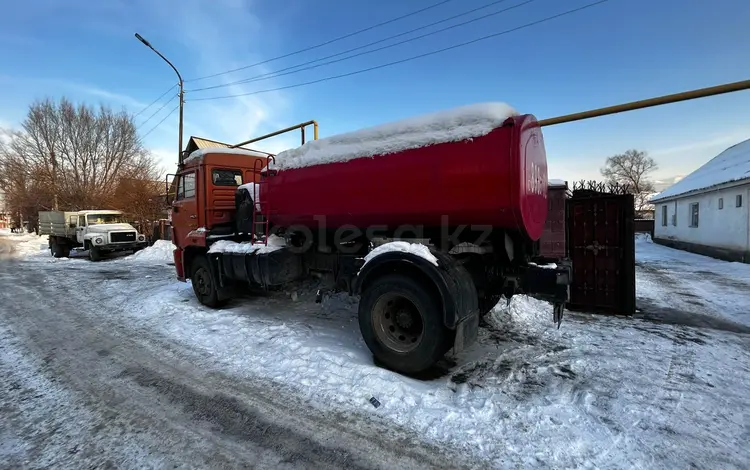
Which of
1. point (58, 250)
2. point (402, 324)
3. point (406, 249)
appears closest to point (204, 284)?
point (402, 324)

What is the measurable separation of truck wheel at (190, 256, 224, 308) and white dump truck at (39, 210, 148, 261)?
12939mm

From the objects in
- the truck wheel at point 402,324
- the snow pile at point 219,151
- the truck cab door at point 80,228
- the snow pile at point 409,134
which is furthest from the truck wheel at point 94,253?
the truck wheel at point 402,324

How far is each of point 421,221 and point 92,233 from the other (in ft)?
62.2

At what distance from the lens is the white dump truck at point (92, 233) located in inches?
672

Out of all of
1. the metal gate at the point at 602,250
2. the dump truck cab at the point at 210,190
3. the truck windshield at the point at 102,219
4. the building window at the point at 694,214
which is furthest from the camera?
the truck windshield at the point at 102,219

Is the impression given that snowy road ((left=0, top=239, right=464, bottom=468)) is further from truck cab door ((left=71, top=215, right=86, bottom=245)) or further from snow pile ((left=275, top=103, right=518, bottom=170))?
truck cab door ((left=71, top=215, right=86, bottom=245))

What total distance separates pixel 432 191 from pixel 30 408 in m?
4.58

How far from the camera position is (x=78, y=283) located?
Answer: 34.6 feet

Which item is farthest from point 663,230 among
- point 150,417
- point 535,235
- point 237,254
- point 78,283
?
point 78,283

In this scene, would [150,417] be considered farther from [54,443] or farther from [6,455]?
[6,455]

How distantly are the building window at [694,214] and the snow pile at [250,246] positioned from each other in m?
21.5

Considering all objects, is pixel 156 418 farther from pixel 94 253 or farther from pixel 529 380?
pixel 94 253

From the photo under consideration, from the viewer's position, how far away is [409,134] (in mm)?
4312

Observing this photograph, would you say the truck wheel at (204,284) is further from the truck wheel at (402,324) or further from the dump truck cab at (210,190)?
the truck wheel at (402,324)
